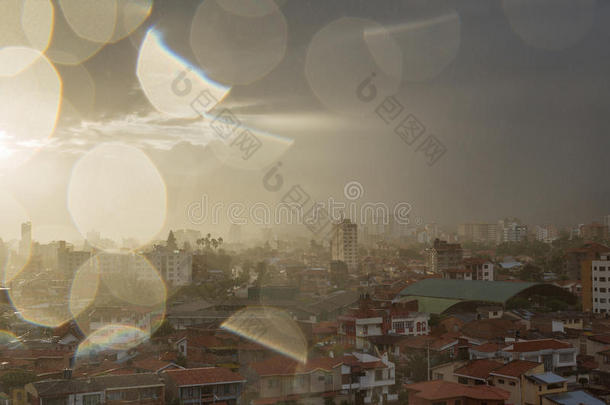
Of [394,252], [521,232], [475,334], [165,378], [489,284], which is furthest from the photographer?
[521,232]

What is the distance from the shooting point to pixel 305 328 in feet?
35.3

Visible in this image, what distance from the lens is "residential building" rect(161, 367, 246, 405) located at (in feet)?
19.8

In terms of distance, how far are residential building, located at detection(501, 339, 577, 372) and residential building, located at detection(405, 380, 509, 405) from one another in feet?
4.07

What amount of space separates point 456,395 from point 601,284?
10.0 m

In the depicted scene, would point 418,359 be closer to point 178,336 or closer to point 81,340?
point 178,336

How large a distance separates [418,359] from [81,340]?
5.91 m

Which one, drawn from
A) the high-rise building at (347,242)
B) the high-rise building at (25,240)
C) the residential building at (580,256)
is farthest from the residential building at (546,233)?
the high-rise building at (25,240)

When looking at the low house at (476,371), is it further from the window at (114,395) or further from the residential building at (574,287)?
the residential building at (574,287)

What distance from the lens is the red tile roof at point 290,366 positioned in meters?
6.34

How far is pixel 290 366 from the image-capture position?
21.3 feet

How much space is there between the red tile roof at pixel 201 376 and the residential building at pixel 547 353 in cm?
329

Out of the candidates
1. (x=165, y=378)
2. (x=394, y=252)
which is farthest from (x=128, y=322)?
(x=394, y=252)

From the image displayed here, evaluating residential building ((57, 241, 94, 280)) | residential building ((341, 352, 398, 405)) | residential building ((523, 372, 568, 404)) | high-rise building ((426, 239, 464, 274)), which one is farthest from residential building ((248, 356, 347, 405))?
residential building ((57, 241, 94, 280))

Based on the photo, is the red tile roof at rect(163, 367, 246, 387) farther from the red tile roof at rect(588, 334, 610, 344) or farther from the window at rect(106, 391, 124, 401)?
the red tile roof at rect(588, 334, 610, 344)
